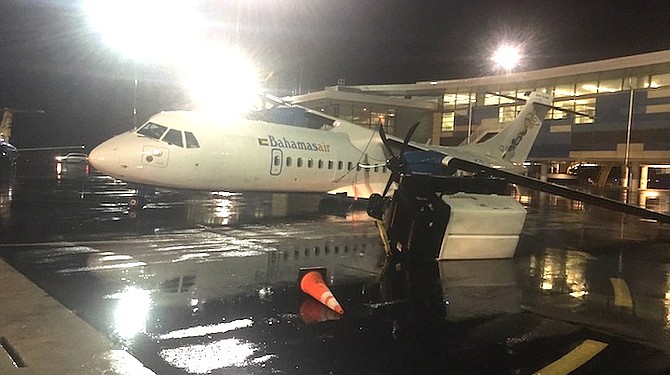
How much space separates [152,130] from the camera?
1605 cm

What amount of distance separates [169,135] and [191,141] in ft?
2.11

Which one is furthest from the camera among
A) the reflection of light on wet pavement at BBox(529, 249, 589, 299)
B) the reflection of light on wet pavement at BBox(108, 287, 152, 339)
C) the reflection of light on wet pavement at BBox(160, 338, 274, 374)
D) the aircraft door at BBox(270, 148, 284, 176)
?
the aircraft door at BBox(270, 148, 284, 176)

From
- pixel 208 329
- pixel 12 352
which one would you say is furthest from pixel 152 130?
pixel 12 352

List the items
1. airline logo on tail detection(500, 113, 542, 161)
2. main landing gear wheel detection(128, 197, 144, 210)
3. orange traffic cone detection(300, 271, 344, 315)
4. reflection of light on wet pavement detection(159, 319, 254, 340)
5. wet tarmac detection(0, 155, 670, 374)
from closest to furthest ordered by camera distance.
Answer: wet tarmac detection(0, 155, 670, 374), reflection of light on wet pavement detection(159, 319, 254, 340), orange traffic cone detection(300, 271, 344, 315), main landing gear wheel detection(128, 197, 144, 210), airline logo on tail detection(500, 113, 542, 161)

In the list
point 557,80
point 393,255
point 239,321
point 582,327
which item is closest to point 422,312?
point 582,327

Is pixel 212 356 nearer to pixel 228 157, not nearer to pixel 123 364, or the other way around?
pixel 123 364

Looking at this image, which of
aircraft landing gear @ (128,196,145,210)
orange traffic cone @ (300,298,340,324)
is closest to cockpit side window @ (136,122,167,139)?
aircraft landing gear @ (128,196,145,210)

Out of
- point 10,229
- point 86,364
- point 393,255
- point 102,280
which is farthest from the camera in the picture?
point 10,229

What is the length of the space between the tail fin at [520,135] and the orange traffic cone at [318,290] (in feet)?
57.5

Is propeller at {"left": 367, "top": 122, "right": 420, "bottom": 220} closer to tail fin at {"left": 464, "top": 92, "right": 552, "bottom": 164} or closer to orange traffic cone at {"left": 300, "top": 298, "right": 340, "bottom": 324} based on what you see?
orange traffic cone at {"left": 300, "top": 298, "right": 340, "bottom": 324}

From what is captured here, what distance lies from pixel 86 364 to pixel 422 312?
3890 mm

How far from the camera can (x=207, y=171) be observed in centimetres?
1627

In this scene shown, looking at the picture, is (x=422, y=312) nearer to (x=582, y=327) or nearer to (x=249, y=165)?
(x=582, y=327)

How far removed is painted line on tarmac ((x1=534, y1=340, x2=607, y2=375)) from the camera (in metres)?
4.91
